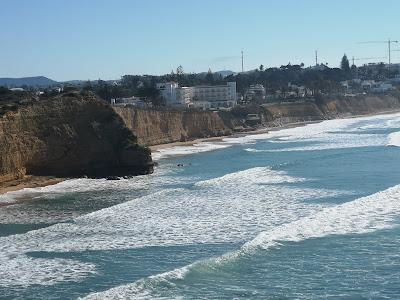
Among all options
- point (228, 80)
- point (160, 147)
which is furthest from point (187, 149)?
point (228, 80)

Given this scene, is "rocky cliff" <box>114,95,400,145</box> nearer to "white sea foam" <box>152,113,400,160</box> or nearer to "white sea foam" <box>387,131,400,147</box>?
"white sea foam" <box>152,113,400,160</box>

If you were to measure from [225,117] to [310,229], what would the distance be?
58.2 meters

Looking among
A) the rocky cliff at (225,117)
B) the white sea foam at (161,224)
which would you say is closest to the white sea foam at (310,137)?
the rocky cliff at (225,117)

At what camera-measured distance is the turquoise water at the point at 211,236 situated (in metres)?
17.9

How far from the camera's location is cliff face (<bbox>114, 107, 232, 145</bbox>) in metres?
61.7

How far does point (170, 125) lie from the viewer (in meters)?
68.1

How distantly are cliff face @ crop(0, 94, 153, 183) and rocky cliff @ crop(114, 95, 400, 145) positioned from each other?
1147cm

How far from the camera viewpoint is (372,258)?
65.0 feet

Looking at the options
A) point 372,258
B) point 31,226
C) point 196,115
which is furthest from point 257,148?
point 372,258

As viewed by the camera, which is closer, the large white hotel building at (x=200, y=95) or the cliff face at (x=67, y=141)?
the cliff face at (x=67, y=141)

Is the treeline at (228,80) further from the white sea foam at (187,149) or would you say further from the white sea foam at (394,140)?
the white sea foam at (394,140)

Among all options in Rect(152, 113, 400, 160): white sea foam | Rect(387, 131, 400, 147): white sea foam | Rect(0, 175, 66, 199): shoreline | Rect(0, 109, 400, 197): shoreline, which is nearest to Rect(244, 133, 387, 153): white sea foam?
Rect(152, 113, 400, 160): white sea foam

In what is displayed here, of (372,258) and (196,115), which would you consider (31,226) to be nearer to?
(372,258)

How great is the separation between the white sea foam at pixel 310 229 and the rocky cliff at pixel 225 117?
105 ft
